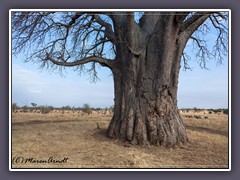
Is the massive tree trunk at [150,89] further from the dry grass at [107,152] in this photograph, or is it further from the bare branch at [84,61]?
the bare branch at [84,61]

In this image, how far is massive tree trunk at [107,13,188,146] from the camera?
5.84 m

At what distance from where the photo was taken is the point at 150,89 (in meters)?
5.98

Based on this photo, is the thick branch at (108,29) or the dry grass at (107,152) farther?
the thick branch at (108,29)

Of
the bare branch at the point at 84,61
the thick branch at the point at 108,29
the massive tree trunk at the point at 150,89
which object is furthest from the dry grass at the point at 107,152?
the thick branch at the point at 108,29

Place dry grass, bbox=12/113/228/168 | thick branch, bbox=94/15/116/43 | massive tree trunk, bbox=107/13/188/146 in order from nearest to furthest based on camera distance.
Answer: dry grass, bbox=12/113/228/168, massive tree trunk, bbox=107/13/188/146, thick branch, bbox=94/15/116/43

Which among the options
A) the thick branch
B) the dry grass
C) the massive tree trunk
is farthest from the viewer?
the thick branch

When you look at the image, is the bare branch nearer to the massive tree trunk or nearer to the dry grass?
the massive tree trunk

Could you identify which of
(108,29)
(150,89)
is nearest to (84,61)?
(108,29)

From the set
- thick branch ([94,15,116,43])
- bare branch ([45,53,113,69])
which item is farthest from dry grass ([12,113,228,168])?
thick branch ([94,15,116,43])

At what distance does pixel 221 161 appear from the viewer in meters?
4.82

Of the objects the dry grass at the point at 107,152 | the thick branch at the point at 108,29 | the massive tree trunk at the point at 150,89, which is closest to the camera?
the dry grass at the point at 107,152

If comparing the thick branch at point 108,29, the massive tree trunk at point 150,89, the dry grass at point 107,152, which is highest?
the thick branch at point 108,29

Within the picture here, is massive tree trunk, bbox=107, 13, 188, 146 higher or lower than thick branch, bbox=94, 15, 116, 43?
lower

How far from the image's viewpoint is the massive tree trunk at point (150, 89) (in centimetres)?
584
